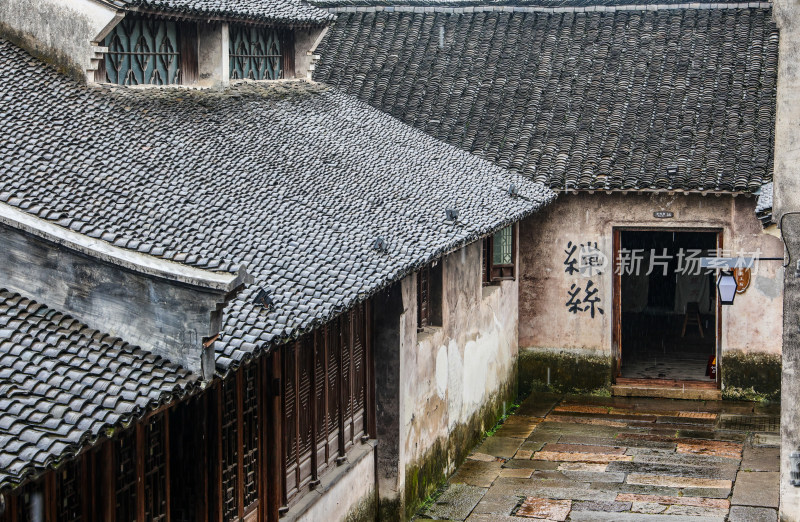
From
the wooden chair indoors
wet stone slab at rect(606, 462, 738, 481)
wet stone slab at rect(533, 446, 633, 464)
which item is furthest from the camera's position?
the wooden chair indoors

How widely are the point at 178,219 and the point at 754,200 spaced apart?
11115 mm

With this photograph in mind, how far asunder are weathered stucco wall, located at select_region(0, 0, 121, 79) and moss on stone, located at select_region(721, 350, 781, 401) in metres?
11.2

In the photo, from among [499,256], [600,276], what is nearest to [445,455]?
[499,256]

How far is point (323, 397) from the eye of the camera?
11203 millimetres

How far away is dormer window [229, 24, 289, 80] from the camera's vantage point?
51.7 feet

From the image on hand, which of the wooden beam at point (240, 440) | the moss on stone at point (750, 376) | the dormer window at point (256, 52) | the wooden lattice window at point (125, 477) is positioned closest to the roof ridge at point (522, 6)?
the dormer window at point (256, 52)

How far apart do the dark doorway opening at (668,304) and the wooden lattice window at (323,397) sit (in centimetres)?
901

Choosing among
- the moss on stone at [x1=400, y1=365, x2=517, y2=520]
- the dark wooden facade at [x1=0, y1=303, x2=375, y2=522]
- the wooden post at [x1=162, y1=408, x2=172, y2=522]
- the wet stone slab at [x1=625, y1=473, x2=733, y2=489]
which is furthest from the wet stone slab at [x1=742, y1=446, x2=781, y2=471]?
the wooden post at [x1=162, y1=408, x2=172, y2=522]

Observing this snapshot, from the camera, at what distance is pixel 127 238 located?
8.18 meters

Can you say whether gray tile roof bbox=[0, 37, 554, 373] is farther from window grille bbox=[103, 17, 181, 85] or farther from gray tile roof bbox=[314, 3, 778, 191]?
gray tile roof bbox=[314, 3, 778, 191]

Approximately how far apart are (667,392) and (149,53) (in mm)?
10145

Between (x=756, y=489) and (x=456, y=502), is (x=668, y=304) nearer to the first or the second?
(x=756, y=489)

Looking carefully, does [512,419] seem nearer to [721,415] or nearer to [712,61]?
[721,415]

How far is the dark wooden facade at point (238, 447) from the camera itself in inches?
280
